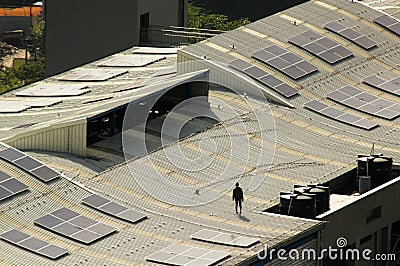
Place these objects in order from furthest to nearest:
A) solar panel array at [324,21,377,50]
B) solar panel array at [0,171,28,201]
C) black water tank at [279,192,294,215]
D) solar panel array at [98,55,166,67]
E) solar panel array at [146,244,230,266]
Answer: solar panel array at [324,21,377,50], solar panel array at [98,55,166,67], black water tank at [279,192,294,215], solar panel array at [0,171,28,201], solar panel array at [146,244,230,266]

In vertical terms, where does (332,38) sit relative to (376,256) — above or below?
above

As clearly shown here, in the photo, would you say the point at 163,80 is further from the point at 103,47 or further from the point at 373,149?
the point at 103,47

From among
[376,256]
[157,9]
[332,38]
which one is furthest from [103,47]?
[376,256]

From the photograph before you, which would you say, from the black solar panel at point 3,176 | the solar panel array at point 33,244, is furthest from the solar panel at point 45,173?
the solar panel array at point 33,244

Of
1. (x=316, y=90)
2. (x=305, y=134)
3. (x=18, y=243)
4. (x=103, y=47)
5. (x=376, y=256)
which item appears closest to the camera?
(x=18, y=243)

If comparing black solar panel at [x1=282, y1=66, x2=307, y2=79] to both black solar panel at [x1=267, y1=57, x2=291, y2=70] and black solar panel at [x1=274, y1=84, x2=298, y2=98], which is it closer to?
black solar panel at [x1=267, y1=57, x2=291, y2=70]

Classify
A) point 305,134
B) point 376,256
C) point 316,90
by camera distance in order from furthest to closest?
1. point 316,90
2. point 305,134
3. point 376,256

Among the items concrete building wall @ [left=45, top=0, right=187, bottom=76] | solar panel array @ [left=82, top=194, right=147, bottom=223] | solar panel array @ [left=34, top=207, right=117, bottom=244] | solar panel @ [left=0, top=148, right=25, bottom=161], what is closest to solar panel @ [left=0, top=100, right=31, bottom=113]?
solar panel @ [left=0, top=148, right=25, bottom=161]
